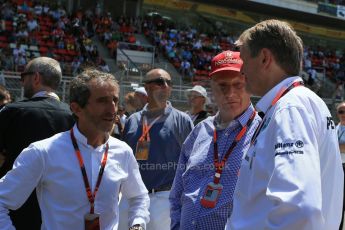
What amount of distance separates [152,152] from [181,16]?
30288 millimetres

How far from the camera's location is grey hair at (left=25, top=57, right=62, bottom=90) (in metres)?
3.72

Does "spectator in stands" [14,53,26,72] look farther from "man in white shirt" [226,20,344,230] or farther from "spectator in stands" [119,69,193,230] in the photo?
"man in white shirt" [226,20,344,230]

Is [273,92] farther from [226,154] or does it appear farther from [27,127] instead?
[27,127]

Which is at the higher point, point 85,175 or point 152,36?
point 85,175

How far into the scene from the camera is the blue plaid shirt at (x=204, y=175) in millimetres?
2482

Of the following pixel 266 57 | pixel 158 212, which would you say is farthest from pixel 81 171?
pixel 158 212

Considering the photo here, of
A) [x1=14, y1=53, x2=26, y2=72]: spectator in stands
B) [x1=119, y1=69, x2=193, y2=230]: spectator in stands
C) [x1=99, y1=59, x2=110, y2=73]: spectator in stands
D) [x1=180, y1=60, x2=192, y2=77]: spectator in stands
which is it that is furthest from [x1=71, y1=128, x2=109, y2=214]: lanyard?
[x1=180, y1=60, x2=192, y2=77]: spectator in stands

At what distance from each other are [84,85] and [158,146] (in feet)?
5.50

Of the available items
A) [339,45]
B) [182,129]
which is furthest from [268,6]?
[182,129]

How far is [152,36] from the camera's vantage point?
92.3 ft

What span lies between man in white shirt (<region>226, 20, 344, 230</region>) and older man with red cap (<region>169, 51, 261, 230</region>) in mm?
661

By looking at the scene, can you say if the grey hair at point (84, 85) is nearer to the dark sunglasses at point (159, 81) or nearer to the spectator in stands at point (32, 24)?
the dark sunglasses at point (159, 81)

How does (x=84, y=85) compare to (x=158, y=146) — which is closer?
(x=84, y=85)

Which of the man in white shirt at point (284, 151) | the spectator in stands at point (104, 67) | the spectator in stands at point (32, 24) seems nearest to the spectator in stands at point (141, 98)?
the man in white shirt at point (284, 151)
